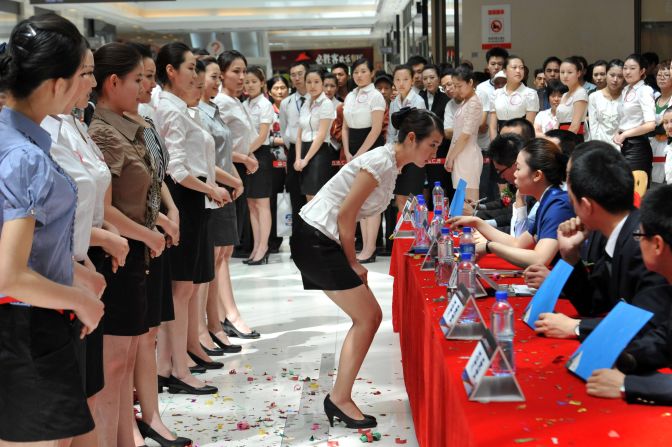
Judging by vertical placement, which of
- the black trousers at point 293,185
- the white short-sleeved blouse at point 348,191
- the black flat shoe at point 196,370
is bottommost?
the black flat shoe at point 196,370

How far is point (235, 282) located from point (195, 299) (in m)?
2.70

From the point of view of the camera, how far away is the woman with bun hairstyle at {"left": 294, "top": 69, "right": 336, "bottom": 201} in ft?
25.5

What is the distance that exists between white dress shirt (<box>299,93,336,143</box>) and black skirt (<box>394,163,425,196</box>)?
755 mm

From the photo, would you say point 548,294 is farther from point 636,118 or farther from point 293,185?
point 293,185

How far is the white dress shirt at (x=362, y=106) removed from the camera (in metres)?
7.75

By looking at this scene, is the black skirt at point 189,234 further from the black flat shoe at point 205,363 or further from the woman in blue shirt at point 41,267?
the woman in blue shirt at point 41,267

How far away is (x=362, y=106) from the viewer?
7.79 metres

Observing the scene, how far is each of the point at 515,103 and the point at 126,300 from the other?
18.6 ft

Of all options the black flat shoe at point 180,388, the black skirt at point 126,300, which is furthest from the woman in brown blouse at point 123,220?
the black flat shoe at point 180,388

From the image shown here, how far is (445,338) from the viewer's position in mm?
2627

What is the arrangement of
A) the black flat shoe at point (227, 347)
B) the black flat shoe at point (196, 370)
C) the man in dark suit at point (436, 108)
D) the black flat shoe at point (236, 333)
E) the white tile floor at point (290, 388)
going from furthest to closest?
the man in dark suit at point (436, 108), the black flat shoe at point (236, 333), the black flat shoe at point (227, 347), the black flat shoe at point (196, 370), the white tile floor at point (290, 388)

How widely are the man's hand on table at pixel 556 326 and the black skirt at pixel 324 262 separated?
→ 113 cm

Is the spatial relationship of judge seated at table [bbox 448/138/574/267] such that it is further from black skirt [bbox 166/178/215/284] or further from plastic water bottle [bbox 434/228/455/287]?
black skirt [bbox 166/178/215/284]

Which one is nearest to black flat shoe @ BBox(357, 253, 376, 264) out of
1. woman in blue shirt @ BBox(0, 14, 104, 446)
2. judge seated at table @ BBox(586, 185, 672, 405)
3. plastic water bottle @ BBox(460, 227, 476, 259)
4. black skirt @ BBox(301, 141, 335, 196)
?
black skirt @ BBox(301, 141, 335, 196)
